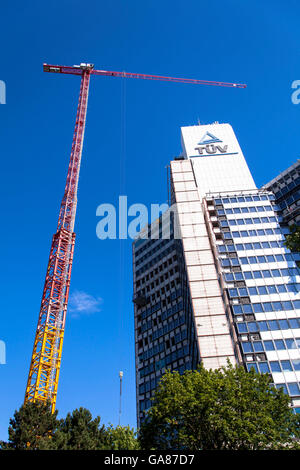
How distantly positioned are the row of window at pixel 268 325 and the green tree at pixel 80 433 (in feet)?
91.5

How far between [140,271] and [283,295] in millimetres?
40107

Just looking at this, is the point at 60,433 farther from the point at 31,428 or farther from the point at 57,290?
the point at 57,290

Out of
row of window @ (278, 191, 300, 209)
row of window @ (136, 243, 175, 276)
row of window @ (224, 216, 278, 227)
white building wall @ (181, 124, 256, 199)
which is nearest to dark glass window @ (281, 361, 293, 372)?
row of window @ (224, 216, 278, 227)

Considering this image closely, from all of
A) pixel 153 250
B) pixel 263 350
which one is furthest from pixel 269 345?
pixel 153 250

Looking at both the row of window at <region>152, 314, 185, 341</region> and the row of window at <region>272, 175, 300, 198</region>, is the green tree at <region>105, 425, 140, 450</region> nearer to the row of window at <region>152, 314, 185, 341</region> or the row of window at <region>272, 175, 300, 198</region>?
the row of window at <region>152, 314, 185, 341</region>

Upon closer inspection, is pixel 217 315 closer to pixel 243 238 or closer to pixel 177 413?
pixel 243 238

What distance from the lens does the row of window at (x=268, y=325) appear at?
175 ft

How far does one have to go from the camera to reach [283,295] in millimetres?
56781

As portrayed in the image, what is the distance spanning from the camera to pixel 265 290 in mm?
57750

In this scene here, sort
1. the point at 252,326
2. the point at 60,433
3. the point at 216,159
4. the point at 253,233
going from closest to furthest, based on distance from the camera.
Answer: the point at 60,433 < the point at 252,326 < the point at 253,233 < the point at 216,159

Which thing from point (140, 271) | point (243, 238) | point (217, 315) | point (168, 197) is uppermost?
point (168, 197)

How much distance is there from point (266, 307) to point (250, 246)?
12.5 meters
